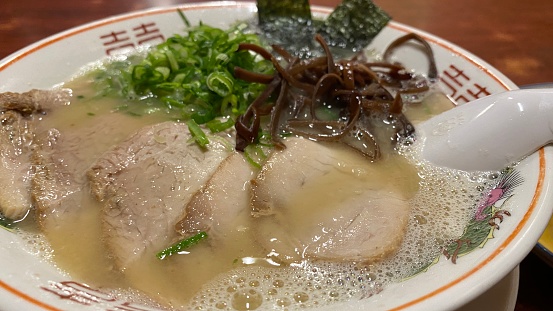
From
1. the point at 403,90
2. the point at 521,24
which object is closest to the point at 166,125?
the point at 403,90

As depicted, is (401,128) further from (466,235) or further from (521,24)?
(521,24)

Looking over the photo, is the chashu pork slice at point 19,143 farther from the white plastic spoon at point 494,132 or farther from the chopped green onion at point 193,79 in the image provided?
the white plastic spoon at point 494,132

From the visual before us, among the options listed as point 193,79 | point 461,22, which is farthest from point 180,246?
point 461,22

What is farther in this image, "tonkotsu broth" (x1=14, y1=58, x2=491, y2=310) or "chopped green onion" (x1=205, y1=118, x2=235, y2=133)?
"chopped green onion" (x1=205, y1=118, x2=235, y2=133)

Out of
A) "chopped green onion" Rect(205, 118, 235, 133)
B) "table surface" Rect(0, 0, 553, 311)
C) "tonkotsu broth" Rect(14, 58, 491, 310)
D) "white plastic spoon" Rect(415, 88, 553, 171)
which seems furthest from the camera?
"table surface" Rect(0, 0, 553, 311)

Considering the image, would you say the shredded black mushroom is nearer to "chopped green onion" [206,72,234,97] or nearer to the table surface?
"chopped green onion" [206,72,234,97]

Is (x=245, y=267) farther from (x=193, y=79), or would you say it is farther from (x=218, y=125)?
(x=193, y=79)

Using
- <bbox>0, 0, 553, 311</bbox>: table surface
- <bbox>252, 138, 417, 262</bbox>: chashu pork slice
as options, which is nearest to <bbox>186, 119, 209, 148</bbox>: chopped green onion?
<bbox>252, 138, 417, 262</bbox>: chashu pork slice
